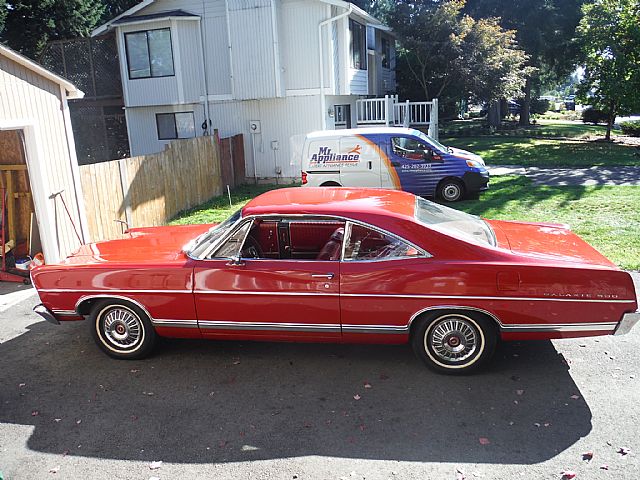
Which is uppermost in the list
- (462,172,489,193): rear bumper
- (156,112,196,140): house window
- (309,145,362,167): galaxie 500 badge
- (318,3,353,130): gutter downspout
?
(318,3,353,130): gutter downspout

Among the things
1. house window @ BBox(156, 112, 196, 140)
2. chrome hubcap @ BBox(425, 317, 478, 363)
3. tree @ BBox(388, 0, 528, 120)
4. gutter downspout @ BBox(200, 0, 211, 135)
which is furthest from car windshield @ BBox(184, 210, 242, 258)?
tree @ BBox(388, 0, 528, 120)

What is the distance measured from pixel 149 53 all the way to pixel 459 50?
13769 mm

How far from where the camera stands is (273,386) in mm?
4914

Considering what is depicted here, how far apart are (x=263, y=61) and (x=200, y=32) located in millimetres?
2677

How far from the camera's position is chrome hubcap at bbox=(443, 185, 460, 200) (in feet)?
41.7

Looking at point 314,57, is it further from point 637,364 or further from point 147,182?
point 637,364

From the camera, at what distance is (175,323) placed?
17.1ft

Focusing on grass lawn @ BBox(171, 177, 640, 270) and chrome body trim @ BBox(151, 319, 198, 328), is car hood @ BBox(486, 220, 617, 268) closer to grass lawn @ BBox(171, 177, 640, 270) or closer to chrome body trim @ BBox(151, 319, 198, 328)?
grass lawn @ BBox(171, 177, 640, 270)

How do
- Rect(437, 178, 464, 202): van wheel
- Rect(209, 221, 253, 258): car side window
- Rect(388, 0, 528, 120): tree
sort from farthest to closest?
Rect(388, 0, 528, 120): tree
Rect(437, 178, 464, 202): van wheel
Rect(209, 221, 253, 258): car side window

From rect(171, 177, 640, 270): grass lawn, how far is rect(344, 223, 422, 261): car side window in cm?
465

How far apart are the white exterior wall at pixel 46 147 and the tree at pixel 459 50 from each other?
1987 centimetres

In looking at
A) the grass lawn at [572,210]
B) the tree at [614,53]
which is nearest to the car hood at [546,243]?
the grass lawn at [572,210]

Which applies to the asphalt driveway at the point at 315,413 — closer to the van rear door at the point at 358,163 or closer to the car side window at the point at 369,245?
the car side window at the point at 369,245

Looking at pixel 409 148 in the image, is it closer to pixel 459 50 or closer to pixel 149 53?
pixel 149 53
